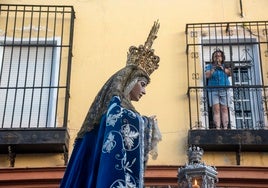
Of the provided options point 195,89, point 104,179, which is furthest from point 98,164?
point 195,89

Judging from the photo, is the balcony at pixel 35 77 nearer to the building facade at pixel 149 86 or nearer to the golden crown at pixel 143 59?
the building facade at pixel 149 86

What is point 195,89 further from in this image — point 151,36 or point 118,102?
point 118,102

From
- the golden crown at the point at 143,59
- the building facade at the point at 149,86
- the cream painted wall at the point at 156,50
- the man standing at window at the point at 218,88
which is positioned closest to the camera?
the golden crown at the point at 143,59

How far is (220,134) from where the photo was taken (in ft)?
25.4

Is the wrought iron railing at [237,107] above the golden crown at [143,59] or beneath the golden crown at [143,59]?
above

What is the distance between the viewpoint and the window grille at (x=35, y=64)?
820 centimetres

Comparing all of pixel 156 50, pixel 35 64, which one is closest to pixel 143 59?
pixel 156 50

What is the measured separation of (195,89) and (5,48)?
8.36 ft

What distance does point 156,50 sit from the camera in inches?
340

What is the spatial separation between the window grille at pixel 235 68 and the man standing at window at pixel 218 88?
0.07 m

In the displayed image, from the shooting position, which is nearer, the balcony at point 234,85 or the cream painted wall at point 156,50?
the balcony at point 234,85

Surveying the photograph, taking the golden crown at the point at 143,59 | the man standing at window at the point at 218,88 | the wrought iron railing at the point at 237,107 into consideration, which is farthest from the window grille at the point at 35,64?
the golden crown at the point at 143,59

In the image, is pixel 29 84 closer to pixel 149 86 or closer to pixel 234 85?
pixel 149 86

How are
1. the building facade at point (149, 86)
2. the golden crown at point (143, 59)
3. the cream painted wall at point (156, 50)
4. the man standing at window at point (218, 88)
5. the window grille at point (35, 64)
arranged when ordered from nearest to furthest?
the golden crown at point (143, 59) < the building facade at point (149, 86) < the cream painted wall at point (156, 50) < the man standing at window at point (218, 88) < the window grille at point (35, 64)
